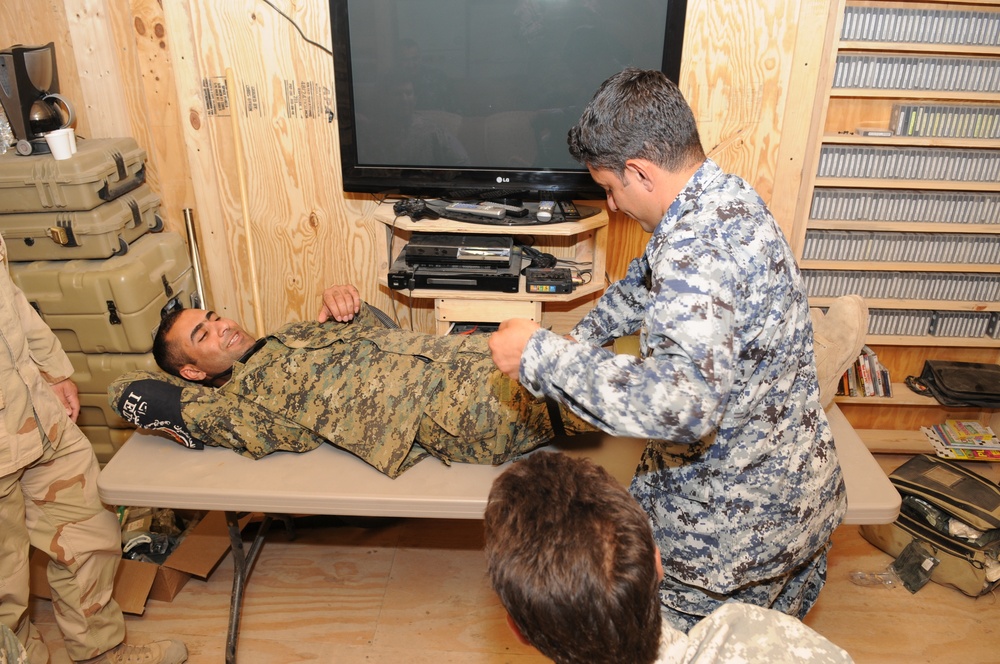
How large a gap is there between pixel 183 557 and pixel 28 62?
168 cm

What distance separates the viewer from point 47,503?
200cm

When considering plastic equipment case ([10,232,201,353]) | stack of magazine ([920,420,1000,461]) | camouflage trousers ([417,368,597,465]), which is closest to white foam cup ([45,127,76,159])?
plastic equipment case ([10,232,201,353])

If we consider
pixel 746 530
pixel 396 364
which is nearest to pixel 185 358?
pixel 396 364

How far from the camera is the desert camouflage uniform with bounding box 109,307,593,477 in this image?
200 centimetres

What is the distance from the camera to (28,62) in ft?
8.02

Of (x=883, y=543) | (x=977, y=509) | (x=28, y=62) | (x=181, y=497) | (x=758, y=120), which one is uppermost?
(x=28, y=62)

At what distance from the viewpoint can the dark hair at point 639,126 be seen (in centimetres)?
129

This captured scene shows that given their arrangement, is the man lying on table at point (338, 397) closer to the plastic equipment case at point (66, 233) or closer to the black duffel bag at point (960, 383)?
A: the plastic equipment case at point (66, 233)

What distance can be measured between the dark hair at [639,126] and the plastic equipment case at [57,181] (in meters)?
1.86

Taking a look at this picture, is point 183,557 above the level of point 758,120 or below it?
below

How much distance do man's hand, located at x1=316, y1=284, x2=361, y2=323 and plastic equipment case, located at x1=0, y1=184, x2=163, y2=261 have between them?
80 centimetres

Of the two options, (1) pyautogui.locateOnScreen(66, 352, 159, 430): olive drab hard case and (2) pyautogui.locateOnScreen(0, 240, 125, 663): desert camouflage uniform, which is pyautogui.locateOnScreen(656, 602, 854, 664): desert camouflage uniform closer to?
(2) pyautogui.locateOnScreen(0, 240, 125, 663): desert camouflage uniform

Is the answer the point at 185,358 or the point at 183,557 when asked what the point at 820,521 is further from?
the point at 183,557

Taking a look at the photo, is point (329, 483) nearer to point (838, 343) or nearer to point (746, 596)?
point (746, 596)
